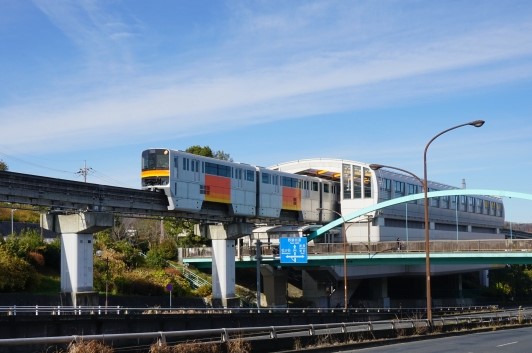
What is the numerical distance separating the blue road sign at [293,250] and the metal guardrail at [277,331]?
70.2 feet

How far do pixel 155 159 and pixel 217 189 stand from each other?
7302 millimetres

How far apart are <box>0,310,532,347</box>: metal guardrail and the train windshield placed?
70.7ft

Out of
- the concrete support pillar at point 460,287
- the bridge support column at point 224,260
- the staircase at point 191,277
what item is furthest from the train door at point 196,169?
the concrete support pillar at point 460,287

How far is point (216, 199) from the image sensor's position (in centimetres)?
5578

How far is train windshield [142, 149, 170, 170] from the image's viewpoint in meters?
50.0

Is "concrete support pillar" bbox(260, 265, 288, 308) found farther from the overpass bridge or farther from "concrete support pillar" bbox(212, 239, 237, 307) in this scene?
the overpass bridge

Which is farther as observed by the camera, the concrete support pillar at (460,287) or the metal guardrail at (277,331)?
the concrete support pillar at (460,287)

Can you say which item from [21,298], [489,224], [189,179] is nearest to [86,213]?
[21,298]

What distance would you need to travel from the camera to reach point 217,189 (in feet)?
184

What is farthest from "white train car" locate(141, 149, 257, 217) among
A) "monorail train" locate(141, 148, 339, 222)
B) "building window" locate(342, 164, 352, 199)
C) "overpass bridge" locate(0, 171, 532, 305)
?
"building window" locate(342, 164, 352, 199)

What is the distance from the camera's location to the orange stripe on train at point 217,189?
54.8m

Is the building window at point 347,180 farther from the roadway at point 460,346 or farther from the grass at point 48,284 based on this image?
the roadway at point 460,346

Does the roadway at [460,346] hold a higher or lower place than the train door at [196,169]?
lower

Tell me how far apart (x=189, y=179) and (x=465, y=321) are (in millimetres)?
23395
